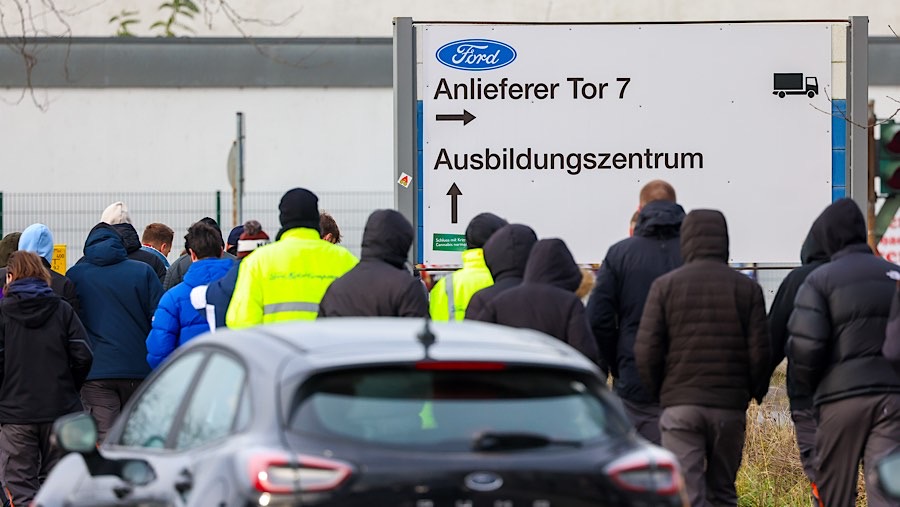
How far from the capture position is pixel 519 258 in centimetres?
870

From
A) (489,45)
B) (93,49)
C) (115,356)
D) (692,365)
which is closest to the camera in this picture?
(692,365)

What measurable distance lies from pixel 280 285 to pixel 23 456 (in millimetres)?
2222

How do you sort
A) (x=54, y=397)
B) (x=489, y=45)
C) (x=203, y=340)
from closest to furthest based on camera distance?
(x=203, y=340) < (x=54, y=397) < (x=489, y=45)

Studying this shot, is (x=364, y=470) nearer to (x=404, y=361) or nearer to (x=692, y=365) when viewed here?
(x=404, y=361)

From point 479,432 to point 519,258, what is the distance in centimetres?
402

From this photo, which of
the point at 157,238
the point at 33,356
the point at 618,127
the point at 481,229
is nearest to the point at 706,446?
the point at 481,229

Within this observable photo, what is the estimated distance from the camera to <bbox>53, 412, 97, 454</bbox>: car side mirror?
5590 millimetres

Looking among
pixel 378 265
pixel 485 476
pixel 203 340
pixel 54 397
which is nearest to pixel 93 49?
pixel 54 397

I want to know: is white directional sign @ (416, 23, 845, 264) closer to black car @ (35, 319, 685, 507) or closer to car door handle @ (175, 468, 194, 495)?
black car @ (35, 319, 685, 507)

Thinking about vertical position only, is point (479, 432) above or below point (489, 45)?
below

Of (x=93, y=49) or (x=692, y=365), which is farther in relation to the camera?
(x=93, y=49)

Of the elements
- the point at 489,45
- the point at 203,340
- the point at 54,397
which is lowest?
the point at 54,397

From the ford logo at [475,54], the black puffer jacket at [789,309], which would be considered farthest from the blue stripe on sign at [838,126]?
the black puffer jacket at [789,309]

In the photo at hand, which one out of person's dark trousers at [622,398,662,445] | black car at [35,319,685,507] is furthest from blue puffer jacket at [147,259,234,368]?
black car at [35,319,685,507]
